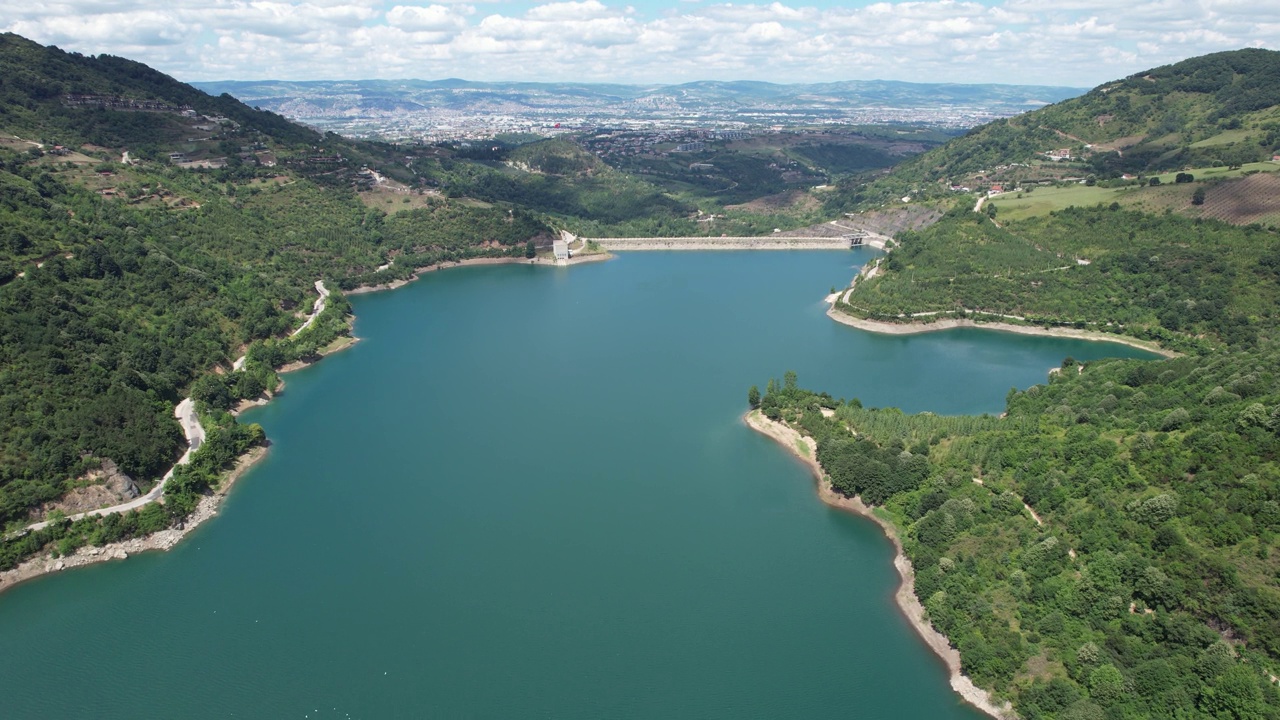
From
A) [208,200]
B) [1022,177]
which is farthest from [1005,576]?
[1022,177]

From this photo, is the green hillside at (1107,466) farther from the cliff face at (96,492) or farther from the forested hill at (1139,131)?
the cliff face at (96,492)

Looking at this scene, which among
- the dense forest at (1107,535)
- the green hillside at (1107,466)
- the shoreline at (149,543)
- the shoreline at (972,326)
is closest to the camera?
the dense forest at (1107,535)

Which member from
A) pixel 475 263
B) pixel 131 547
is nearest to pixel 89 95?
pixel 475 263

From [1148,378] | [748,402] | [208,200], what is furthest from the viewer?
[208,200]

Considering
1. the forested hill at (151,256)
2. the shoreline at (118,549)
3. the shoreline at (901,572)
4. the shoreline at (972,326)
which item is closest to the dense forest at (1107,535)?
the shoreline at (901,572)

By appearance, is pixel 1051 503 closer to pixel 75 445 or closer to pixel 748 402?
pixel 748 402

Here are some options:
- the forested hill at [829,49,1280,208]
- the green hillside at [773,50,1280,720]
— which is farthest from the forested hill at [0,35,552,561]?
the forested hill at [829,49,1280,208]
